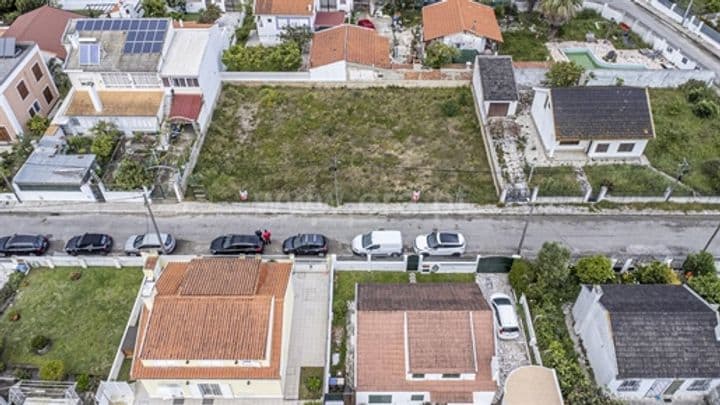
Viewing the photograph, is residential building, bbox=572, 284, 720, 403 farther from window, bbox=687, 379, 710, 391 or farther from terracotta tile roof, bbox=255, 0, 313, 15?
terracotta tile roof, bbox=255, 0, 313, 15

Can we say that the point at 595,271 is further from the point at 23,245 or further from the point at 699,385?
the point at 23,245

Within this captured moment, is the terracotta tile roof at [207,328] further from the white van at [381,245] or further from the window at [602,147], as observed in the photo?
the window at [602,147]

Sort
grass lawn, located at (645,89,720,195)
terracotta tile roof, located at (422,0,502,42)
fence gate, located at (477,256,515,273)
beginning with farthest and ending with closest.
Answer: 1. terracotta tile roof, located at (422,0,502,42)
2. grass lawn, located at (645,89,720,195)
3. fence gate, located at (477,256,515,273)

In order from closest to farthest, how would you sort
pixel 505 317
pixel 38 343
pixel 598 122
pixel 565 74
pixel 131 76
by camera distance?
1. pixel 38 343
2. pixel 505 317
3. pixel 598 122
4. pixel 131 76
5. pixel 565 74

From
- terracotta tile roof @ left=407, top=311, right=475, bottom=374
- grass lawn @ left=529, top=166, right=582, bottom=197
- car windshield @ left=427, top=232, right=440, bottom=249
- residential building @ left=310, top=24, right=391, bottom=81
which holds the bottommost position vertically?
car windshield @ left=427, top=232, right=440, bottom=249

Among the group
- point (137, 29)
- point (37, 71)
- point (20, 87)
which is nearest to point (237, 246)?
point (137, 29)

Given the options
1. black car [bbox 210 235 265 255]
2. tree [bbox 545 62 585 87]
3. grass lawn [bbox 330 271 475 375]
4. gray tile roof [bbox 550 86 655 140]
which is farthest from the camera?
tree [bbox 545 62 585 87]

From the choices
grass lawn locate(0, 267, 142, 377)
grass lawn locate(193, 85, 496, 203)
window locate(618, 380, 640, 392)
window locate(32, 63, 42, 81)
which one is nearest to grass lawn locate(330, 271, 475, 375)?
grass lawn locate(193, 85, 496, 203)

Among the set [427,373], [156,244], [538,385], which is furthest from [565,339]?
[156,244]
